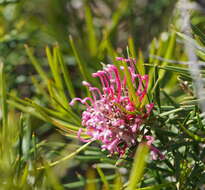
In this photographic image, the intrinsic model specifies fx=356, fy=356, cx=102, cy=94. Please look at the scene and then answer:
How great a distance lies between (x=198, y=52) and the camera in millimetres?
458

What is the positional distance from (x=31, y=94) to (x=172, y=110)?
733 millimetres

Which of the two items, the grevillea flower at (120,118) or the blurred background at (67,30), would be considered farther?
the blurred background at (67,30)

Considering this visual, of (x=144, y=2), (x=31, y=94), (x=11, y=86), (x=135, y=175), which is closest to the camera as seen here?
(x=135, y=175)

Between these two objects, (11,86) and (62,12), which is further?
(62,12)

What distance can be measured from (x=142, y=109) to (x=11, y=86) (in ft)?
1.64

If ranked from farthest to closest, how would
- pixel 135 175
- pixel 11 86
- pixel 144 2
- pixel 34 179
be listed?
pixel 144 2 < pixel 11 86 < pixel 34 179 < pixel 135 175

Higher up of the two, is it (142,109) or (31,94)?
(142,109)

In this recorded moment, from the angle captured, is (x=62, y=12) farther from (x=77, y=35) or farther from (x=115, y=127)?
(x=115, y=127)

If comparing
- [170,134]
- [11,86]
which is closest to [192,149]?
[170,134]

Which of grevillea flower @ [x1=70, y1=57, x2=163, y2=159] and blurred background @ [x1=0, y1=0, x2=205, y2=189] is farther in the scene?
blurred background @ [x1=0, y1=0, x2=205, y2=189]

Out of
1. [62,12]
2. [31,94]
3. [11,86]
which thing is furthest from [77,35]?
[11,86]

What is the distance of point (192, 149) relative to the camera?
505 mm

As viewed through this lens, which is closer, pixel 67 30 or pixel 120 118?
pixel 120 118

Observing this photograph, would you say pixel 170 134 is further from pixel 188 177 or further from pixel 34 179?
pixel 34 179
